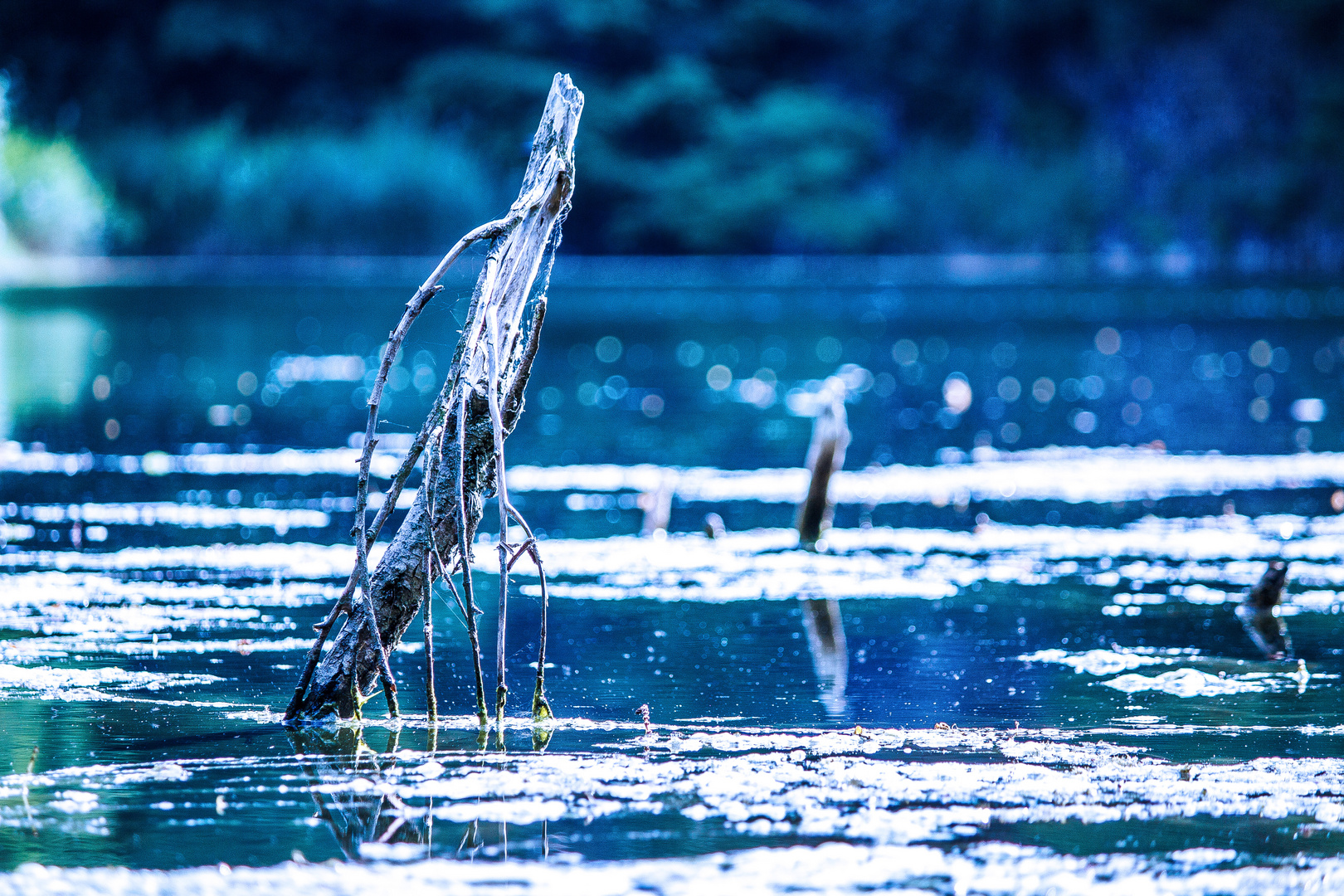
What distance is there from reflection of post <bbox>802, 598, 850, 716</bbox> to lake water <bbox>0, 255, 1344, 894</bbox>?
3 cm

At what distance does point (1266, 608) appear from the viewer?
7.98 metres

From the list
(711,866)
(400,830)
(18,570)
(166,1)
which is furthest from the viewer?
(166,1)

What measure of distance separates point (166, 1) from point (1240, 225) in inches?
1308

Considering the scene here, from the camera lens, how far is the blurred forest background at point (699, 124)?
52719mm

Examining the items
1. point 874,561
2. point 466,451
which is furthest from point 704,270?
point 466,451

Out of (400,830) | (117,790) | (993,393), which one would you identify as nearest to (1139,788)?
(400,830)

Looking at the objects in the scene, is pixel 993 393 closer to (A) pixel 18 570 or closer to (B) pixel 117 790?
(A) pixel 18 570

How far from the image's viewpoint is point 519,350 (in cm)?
592

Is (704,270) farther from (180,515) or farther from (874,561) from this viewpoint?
(874,561)

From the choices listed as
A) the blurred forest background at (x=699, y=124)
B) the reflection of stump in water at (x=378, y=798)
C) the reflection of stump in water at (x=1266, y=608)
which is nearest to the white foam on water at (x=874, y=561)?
the reflection of stump in water at (x=1266, y=608)

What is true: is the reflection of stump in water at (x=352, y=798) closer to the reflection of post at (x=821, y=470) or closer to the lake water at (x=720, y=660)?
the lake water at (x=720, y=660)

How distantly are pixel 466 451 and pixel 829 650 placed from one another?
2.11m

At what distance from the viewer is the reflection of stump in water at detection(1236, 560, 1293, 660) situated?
7625 millimetres

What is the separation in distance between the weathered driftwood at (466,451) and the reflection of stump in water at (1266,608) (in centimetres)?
322
